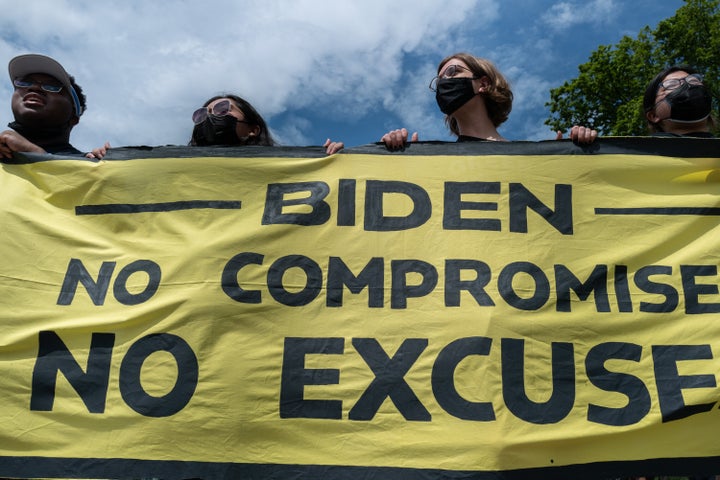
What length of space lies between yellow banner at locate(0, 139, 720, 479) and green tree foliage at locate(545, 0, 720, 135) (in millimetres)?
Answer: 15620

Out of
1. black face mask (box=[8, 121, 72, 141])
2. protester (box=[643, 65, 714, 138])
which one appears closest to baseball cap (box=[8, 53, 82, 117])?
black face mask (box=[8, 121, 72, 141])

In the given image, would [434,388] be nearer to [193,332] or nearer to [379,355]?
[379,355]

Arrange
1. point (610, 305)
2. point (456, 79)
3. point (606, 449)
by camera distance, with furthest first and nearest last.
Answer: point (456, 79) → point (610, 305) → point (606, 449)

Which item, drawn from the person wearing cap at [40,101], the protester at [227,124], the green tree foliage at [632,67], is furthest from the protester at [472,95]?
the green tree foliage at [632,67]

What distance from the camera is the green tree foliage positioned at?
1780cm

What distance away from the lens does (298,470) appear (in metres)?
2.86

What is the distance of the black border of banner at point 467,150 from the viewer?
334 centimetres

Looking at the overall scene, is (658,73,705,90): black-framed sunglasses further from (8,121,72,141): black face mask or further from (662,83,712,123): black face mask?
(8,121,72,141): black face mask

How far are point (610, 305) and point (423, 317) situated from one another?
88cm

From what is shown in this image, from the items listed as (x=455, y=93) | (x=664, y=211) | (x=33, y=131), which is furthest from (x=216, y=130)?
(x=664, y=211)

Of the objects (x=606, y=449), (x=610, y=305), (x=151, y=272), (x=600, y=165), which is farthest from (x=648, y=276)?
(x=151, y=272)

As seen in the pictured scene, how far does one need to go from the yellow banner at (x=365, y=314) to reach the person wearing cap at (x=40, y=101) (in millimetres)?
391

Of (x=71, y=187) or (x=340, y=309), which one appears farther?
(x=71, y=187)

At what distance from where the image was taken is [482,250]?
3.20 meters
